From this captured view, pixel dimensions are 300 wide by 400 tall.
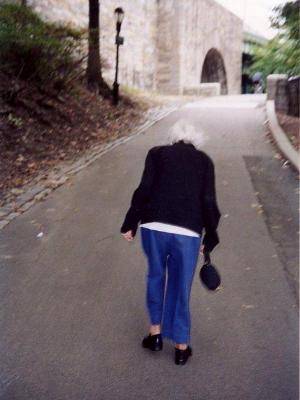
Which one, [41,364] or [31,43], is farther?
[31,43]

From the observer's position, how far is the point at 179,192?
361 cm

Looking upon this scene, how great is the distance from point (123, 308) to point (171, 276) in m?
1.08

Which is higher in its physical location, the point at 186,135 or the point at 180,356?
the point at 186,135

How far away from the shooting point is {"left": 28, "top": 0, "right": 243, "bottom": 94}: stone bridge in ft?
72.2

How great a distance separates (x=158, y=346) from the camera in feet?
12.8

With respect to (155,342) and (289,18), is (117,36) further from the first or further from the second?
(155,342)

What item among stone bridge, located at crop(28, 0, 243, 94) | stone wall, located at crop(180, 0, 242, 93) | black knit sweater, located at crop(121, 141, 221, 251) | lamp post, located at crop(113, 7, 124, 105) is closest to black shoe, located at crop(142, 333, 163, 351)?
black knit sweater, located at crop(121, 141, 221, 251)

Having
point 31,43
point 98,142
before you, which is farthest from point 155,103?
point 31,43

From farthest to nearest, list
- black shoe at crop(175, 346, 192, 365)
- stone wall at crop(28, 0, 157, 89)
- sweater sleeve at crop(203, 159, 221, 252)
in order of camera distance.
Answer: stone wall at crop(28, 0, 157, 89)
black shoe at crop(175, 346, 192, 365)
sweater sleeve at crop(203, 159, 221, 252)

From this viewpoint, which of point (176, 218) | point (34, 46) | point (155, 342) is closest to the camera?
point (176, 218)

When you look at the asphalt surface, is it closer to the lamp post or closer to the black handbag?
the black handbag

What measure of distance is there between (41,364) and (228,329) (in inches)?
62.2

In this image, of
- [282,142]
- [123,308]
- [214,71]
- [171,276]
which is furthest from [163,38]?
[171,276]

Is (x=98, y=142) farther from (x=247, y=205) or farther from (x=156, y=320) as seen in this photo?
(x=156, y=320)
